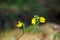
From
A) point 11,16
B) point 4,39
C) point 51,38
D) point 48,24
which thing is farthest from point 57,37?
point 11,16

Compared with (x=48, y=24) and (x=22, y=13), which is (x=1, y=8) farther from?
(x=48, y=24)

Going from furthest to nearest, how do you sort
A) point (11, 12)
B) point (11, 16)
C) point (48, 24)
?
point (11, 12) → point (11, 16) → point (48, 24)

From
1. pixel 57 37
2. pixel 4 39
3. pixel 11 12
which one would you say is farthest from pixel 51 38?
pixel 11 12

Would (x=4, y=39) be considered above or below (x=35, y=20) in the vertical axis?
below

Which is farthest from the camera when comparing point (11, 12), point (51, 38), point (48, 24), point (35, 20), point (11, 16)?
point (11, 12)

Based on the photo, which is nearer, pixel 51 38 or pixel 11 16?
pixel 51 38

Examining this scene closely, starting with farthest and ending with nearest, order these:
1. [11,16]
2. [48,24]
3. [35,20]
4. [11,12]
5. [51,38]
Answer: [11,12]
[11,16]
[48,24]
[51,38]
[35,20]

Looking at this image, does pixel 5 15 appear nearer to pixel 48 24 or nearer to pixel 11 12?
pixel 11 12
